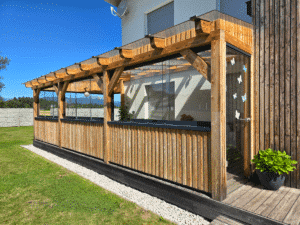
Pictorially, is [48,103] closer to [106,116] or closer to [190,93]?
[106,116]

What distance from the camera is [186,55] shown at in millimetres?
3418

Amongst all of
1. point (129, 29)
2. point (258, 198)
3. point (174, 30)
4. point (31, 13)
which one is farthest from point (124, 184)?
point (31, 13)

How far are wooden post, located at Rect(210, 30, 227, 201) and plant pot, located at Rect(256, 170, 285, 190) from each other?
0.87 m

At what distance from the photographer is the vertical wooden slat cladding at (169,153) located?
10.5ft

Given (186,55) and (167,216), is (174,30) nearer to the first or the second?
(186,55)

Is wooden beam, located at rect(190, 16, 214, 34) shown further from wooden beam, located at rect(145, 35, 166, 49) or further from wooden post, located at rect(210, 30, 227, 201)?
wooden beam, located at rect(145, 35, 166, 49)

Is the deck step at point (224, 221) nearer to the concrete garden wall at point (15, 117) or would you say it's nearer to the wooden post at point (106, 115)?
the wooden post at point (106, 115)

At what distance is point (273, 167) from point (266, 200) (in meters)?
0.55

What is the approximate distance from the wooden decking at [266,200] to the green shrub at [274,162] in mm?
359

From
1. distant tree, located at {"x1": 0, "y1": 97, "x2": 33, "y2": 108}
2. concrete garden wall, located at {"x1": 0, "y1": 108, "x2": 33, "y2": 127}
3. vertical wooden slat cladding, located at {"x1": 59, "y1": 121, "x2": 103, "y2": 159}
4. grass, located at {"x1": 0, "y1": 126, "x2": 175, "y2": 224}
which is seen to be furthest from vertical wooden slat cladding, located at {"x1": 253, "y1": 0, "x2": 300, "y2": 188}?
distant tree, located at {"x1": 0, "y1": 97, "x2": 33, "y2": 108}

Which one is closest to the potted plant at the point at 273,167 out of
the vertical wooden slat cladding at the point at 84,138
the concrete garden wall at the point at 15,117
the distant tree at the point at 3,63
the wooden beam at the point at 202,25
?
the wooden beam at the point at 202,25

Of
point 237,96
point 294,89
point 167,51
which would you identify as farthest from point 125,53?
point 294,89

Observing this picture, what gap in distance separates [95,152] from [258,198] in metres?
4.18

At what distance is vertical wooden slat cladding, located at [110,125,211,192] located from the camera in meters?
3.21
